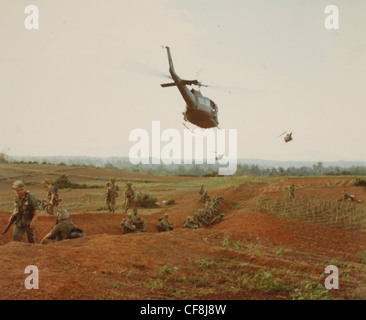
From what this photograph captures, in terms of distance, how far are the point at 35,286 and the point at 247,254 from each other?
504 cm

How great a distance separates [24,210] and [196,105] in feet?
→ 24.6

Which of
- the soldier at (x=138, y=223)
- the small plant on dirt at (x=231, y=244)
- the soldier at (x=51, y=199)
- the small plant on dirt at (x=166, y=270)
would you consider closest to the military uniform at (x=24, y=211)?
the small plant on dirt at (x=166, y=270)

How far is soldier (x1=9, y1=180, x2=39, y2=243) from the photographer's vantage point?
8.75 meters

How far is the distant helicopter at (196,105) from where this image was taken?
41.7ft

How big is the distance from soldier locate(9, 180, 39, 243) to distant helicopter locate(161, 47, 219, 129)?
632cm

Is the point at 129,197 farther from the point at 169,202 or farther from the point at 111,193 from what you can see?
the point at 169,202

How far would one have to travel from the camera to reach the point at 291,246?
1176 cm

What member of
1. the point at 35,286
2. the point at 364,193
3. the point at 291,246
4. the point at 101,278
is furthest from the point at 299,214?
the point at 35,286

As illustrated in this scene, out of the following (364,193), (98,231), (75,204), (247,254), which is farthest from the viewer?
(75,204)

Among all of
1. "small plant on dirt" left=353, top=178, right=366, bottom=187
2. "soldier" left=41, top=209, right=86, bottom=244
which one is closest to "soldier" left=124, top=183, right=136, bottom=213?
"soldier" left=41, top=209, right=86, bottom=244

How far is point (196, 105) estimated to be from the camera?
13758 mm

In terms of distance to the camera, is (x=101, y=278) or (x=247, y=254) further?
(x=247, y=254)

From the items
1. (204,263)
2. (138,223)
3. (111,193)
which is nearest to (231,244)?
(204,263)
